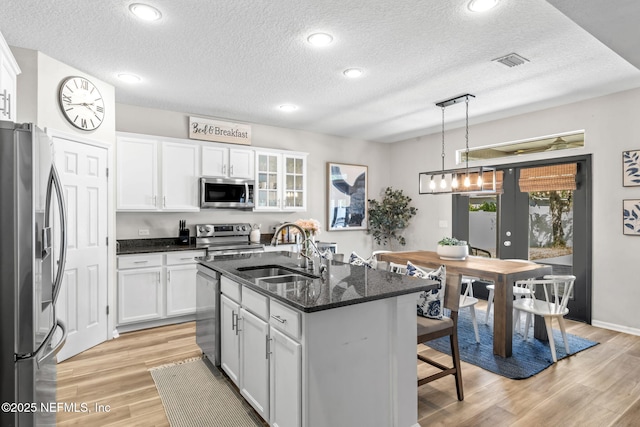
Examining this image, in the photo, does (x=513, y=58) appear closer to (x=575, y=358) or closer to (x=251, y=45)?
(x=251, y=45)

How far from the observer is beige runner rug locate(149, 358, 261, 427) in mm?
2283

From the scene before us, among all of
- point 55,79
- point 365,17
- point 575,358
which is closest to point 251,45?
point 365,17

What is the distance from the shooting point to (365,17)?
248 cm

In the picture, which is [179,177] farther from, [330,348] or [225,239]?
[330,348]

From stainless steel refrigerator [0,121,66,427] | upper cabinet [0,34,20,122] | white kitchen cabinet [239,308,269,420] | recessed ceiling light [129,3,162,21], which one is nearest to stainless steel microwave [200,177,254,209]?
upper cabinet [0,34,20,122]

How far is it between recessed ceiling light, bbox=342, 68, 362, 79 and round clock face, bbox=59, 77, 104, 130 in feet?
8.25

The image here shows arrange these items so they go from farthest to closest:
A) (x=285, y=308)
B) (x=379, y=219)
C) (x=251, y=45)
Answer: (x=379, y=219)
(x=251, y=45)
(x=285, y=308)

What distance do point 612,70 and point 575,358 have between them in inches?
107

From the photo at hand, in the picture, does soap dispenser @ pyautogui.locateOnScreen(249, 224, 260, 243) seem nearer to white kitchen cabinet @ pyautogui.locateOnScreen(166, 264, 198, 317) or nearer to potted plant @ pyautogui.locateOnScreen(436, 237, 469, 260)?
white kitchen cabinet @ pyautogui.locateOnScreen(166, 264, 198, 317)

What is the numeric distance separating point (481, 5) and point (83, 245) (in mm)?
3911

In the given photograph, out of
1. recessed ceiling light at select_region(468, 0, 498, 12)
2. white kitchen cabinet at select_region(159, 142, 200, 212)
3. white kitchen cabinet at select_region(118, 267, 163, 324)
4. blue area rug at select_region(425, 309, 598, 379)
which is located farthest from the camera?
white kitchen cabinet at select_region(159, 142, 200, 212)

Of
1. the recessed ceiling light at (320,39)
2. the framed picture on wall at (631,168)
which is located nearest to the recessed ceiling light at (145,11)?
the recessed ceiling light at (320,39)

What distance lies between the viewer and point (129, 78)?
141 inches

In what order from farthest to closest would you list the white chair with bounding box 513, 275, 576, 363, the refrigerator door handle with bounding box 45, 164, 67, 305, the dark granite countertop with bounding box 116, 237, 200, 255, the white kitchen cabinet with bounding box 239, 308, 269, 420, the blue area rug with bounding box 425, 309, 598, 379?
the dark granite countertop with bounding box 116, 237, 200, 255, the white chair with bounding box 513, 275, 576, 363, the blue area rug with bounding box 425, 309, 598, 379, the white kitchen cabinet with bounding box 239, 308, 269, 420, the refrigerator door handle with bounding box 45, 164, 67, 305
